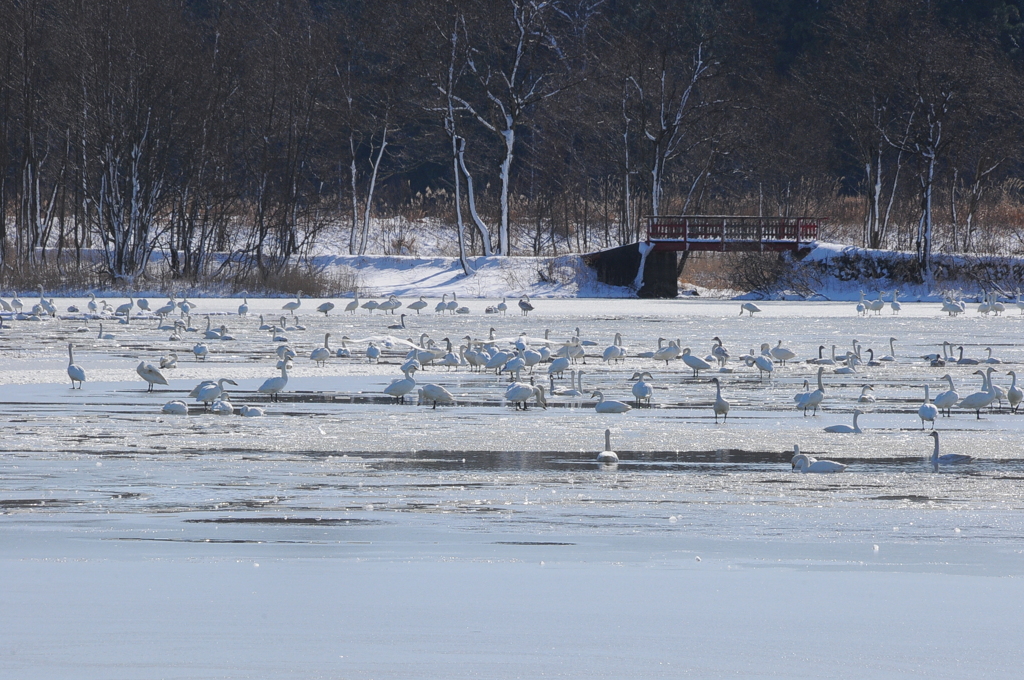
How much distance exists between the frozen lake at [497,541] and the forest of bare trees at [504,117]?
24387mm

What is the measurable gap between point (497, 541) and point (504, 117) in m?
37.5

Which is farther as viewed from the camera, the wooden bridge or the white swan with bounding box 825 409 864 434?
the wooden bridge

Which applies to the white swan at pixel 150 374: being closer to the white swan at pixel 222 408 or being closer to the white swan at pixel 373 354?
the white swan at pixel 222 408

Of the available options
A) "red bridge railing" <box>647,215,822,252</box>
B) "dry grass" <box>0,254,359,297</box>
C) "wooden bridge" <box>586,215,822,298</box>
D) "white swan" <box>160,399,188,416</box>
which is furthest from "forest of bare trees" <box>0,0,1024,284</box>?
"white swan" <box>160,399,188,416</box>

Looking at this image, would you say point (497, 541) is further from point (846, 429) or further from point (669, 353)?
point (669, 353)

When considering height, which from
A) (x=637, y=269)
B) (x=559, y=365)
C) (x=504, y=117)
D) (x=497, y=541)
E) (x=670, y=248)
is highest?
(x=504, y=117)

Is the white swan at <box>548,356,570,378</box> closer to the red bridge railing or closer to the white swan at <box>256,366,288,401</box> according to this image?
the white swan at <box>256,366,288,401</box>

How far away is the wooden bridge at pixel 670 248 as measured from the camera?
38.7 meters

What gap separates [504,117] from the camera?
43344 mm

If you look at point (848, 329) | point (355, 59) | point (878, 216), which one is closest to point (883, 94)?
point (878, 216)

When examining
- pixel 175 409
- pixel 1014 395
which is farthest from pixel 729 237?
pixel 175 409

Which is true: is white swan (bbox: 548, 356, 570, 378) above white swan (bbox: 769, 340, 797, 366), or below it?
below

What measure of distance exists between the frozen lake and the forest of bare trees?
2439 centimetres

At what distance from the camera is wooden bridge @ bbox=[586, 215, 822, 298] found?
127ft
